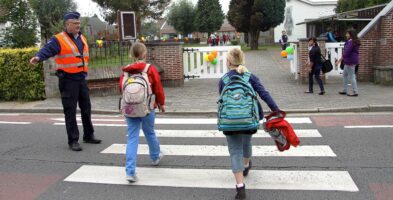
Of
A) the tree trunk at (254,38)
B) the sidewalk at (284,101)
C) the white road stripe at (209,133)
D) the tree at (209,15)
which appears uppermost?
the tree at (209,15)

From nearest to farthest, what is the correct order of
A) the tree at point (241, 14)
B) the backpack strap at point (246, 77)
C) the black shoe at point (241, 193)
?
the backpack strap at point (246, 77), the black shoe at point (241, 193), the tree at point (241, 14)

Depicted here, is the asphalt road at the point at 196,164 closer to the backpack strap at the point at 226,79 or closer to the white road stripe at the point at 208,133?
the white road stripe at the point at 208,133

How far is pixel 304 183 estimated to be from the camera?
5051mm

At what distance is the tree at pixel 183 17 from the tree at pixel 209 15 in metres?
9.22

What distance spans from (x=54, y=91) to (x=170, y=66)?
363cm

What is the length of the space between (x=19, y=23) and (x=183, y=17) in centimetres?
6406

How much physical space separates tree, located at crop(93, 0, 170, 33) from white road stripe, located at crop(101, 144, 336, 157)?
3572 centimetres

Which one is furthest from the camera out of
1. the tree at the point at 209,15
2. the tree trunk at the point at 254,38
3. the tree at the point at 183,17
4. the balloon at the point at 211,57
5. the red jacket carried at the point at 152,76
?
the tree at the point at 183,17

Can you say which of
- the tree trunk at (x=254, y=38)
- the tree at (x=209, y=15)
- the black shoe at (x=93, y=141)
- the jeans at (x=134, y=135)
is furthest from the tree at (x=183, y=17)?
the jeans at (x=134, y=135)

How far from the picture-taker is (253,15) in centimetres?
3769

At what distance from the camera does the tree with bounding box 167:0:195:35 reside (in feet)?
258

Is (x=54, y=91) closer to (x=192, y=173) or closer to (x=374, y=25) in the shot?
(x=192, y=173)

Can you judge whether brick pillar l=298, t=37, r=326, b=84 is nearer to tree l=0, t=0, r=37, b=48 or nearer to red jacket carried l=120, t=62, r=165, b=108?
red jacket carried l=120, t=62, r=165, b=108

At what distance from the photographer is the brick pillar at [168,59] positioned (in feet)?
45.5
